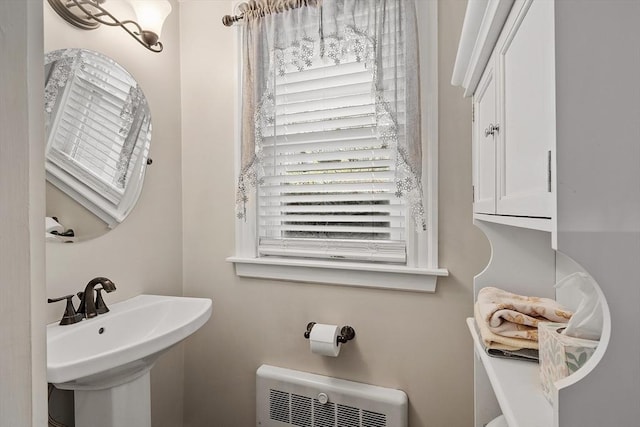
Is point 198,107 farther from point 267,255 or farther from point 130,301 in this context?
point 130,301

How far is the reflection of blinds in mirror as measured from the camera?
1.35m

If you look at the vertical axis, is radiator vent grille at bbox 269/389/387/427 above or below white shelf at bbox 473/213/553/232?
below

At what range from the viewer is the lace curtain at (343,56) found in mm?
1384

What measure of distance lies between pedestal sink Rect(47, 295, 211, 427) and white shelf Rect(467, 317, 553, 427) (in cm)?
96

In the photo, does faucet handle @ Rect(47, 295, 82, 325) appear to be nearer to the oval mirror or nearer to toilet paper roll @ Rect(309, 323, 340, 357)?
the oval mirror

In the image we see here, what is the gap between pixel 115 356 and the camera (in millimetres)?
1008

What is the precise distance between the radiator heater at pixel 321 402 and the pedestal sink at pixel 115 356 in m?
0.52

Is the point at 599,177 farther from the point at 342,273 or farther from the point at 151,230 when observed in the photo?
the point at 151,230

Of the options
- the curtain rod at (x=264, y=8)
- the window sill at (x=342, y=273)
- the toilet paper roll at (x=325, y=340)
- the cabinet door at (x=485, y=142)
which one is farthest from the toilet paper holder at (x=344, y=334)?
the curtain rod at (x=264, y=8)

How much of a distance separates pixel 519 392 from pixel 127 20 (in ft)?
6.35

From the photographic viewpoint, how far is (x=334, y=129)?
161 centimetres

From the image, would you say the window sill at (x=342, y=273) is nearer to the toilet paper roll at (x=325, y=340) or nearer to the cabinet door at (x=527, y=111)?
the toilet paper roll at (x=325, y=340)

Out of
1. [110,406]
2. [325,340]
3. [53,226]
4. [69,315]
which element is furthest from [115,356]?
[325,340]

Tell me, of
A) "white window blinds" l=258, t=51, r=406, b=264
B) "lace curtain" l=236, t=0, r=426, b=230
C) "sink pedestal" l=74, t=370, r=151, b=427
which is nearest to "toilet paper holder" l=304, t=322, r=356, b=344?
"white window blinds" l=258, t=51, r=406, b=264
